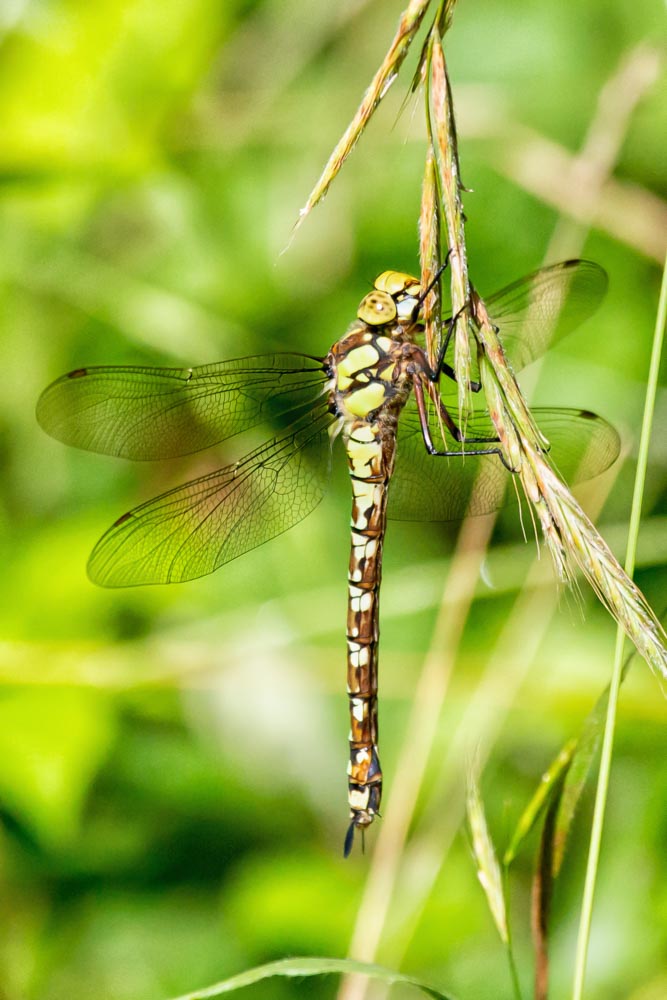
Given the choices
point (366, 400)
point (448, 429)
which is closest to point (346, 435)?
point (366, 400)

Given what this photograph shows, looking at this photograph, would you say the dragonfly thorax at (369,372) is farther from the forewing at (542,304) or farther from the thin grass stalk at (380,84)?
the thin grass stalk at (380,84)

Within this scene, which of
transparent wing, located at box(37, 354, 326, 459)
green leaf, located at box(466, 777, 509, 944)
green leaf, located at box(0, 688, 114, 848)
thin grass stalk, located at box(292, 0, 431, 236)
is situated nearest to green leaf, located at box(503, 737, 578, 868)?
green leaf, located at box(466, 777, 509, 944)

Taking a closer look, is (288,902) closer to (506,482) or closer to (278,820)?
(278,820)

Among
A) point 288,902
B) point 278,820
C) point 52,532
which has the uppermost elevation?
point 52,532

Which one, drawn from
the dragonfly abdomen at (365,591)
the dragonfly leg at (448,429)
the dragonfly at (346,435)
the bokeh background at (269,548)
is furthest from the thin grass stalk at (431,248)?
the bokeh background at (269,548)

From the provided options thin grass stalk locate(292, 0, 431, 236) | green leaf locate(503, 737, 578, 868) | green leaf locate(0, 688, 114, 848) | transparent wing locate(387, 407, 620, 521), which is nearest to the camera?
thin grass stalk locate(292, 0, 431, 236)

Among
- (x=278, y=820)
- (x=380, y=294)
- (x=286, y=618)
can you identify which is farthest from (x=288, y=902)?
(x=380, y=294)

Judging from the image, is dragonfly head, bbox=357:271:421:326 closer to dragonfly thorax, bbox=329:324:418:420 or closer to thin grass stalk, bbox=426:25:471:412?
dragonfly thorax, bbox=329:324:418:420
